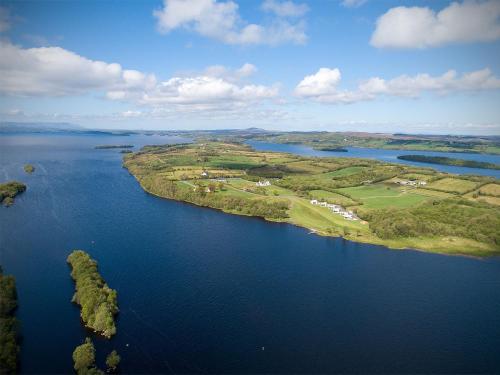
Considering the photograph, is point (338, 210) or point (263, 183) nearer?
point (338, 210)

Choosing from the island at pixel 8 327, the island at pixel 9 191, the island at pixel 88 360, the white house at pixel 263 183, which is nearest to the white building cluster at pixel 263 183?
the white house at pixel 263 183

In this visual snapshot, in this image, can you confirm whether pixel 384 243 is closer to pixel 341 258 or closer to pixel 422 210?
pixel 341 258

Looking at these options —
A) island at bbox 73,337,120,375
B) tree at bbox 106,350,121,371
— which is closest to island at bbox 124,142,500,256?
tree at bbox 106,350,121,371

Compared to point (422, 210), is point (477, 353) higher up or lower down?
lower down

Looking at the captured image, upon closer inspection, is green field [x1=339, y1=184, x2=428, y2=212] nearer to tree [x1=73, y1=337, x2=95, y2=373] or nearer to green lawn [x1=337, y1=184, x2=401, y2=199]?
green lawn [x1=337, y1=184, x2=401, y2=199]

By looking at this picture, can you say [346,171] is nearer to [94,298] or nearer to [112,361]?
[94,298]

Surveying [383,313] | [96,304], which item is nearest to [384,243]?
[383,313]

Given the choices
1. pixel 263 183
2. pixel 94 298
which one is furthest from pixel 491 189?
pixel 94 298
